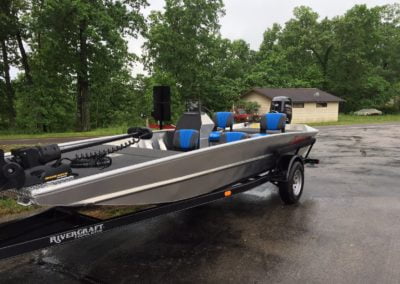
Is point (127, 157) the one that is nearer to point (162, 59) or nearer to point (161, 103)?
point (161, 103)

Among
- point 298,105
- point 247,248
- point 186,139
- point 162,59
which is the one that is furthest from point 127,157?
point 162,59

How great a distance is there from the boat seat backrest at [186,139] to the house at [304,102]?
2821 centimetres

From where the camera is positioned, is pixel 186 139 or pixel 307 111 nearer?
pixel 186 139

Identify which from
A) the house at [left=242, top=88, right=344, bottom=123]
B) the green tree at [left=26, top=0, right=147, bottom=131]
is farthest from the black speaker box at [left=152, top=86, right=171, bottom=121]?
the house at [left=242, top=88, right=344, bottom=123]

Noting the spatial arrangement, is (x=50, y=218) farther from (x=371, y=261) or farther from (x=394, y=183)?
(x=394, y=183)

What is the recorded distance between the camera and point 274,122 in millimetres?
6695

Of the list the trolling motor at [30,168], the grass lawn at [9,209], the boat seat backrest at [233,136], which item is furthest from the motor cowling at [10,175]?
the boat seat backrest at [233,136]

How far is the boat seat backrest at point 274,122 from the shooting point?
6660 millimetres

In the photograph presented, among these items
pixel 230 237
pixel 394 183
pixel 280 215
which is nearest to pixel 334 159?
pixel 394 183

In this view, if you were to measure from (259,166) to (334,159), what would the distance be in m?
5.73

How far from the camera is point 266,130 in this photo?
6.82 meters

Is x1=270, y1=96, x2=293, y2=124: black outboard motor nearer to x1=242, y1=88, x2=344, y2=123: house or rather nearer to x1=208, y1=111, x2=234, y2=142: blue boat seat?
x1=208, y1=111, x2=234, y2=142: blue boat seat

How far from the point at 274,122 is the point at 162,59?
110 feet

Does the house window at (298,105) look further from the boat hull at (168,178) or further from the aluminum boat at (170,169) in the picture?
the boat hull at (168,178)
